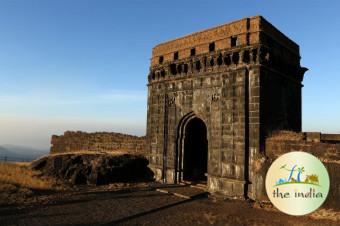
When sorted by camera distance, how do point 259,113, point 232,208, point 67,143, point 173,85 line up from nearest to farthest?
point 232,208 → point 259,113 → point 173,85 → point 67,143

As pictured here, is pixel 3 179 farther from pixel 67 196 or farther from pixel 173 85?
pixel 173 85

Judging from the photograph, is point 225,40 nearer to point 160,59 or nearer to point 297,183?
point 160,59

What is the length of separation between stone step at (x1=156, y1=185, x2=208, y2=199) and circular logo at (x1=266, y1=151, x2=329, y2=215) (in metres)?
3.33

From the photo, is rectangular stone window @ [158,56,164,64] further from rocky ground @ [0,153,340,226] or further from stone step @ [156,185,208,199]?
stone step @ [156,185,208,199]

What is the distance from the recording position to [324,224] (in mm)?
8914

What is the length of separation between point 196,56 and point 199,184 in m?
7.03

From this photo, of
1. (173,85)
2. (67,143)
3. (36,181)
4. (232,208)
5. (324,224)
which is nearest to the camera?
(324,224)

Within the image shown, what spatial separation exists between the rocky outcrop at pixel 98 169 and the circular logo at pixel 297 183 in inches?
336

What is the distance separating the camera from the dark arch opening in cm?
1678

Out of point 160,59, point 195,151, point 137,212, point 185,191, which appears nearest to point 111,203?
point 137,212

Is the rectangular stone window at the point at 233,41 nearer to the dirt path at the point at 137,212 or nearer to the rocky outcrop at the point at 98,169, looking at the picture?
the dirt path at the point at 137,212

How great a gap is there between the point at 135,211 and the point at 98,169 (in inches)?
274

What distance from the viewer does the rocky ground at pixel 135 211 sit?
8.88m

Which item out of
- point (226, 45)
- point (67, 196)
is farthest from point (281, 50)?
point (67, 196)
